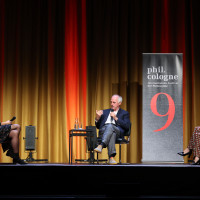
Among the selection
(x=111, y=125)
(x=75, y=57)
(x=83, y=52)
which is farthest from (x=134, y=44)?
(x=111, y=125)

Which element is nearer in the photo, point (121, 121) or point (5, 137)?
point (5, 137)

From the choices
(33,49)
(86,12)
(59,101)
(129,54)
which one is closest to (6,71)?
(33,49)

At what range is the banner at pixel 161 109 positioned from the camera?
18.9 feet

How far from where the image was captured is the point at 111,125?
5234 millimetres

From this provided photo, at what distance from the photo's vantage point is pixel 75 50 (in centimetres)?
719

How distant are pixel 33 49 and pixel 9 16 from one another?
2.52ft

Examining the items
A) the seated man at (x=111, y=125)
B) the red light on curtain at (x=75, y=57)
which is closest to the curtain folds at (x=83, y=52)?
the red light on curtain at (x=75, y=57)

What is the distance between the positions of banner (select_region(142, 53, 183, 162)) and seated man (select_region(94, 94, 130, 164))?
0.50 metres

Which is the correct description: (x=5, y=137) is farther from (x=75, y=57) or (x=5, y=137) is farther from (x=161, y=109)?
(x=75, y=57)

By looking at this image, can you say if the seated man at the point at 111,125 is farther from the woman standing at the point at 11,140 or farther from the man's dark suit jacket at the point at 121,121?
the woman standing at the point at 11,140
